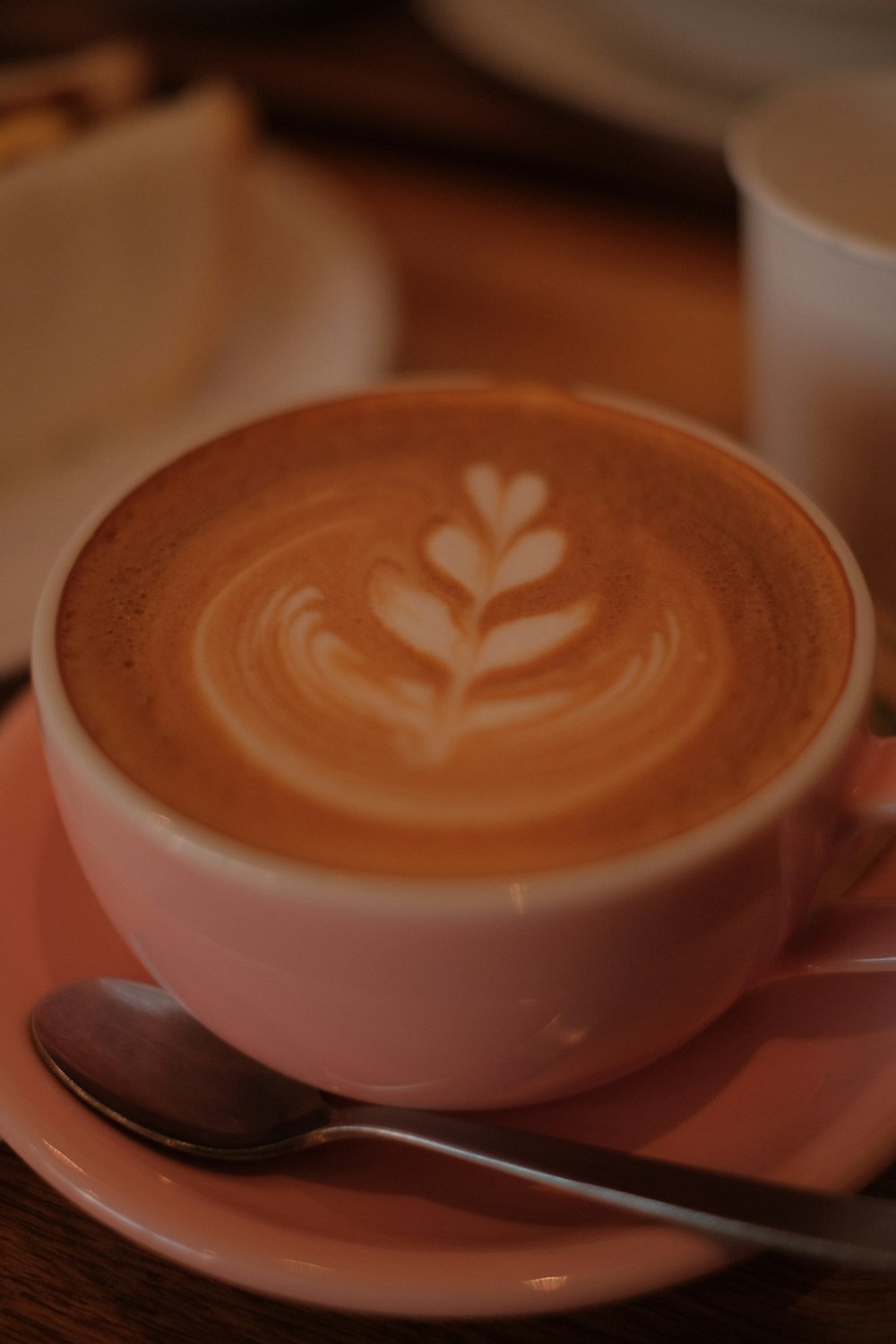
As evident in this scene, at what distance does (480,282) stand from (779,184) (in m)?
0.44

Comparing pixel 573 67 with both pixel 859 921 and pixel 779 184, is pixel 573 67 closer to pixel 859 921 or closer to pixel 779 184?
pixel 779 184

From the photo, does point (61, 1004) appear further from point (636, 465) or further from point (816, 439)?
point (816, 439)

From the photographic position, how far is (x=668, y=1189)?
45 cm

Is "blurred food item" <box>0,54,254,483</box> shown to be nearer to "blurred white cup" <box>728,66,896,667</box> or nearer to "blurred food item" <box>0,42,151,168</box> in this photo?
"blurred food item" <box>0,42,151,168</box>

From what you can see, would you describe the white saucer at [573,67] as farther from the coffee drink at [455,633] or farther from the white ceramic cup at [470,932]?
the white ceramic cup at [470,932]

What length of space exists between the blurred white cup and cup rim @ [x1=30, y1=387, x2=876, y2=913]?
25cm

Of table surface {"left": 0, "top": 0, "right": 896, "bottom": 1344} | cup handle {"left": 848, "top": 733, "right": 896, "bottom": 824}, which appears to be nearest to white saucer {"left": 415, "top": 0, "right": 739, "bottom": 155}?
table surface {"left": 0, "top": 0, "right": 896, "bottom": 1344}

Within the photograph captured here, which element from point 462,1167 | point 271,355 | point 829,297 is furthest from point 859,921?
point 271,355

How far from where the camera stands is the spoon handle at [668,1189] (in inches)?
16.4

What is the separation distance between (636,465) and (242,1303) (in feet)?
1.32

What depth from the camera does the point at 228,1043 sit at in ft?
1.73

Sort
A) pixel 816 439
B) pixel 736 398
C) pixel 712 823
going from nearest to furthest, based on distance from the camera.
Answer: pixel 712 823 → pixel 816 439 → pixel 736 398

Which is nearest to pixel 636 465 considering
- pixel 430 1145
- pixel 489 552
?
pixel 489 552

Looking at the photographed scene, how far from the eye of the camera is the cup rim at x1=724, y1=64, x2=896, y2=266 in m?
0.66
